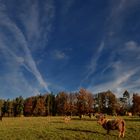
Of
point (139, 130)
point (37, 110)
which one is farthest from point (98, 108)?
point (139, 130)

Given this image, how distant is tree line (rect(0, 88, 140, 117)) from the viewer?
11975cm

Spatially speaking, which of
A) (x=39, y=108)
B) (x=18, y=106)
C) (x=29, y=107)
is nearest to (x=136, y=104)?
(x=39, y=108)

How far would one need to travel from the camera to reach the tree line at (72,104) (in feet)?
A: 393

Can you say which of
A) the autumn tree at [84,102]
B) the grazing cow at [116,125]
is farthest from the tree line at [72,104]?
the grazing cow at [116,125]

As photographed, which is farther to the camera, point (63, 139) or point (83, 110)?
point (83, 110)

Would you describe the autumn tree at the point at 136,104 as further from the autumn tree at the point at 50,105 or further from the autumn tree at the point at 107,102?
the autumn tree at the point at 50,105

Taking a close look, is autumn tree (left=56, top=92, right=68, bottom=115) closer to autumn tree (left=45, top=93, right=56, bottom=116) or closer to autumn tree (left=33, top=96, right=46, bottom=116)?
autumn tree (left=45, top=93, right=56, bottom=116)

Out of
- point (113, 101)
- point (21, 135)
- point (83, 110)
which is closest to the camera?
point (21, 135)

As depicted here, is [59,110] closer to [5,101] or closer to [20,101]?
[20,101]

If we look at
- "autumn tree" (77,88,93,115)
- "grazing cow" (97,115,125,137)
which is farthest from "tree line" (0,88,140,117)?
"grazing cow" (97,115,125,137)

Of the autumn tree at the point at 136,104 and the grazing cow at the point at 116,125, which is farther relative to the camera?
the autumn tree at the point at 136,104

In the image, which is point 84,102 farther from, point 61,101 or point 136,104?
point 61,101

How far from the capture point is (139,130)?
96.7ft

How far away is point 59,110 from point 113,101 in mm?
31308
